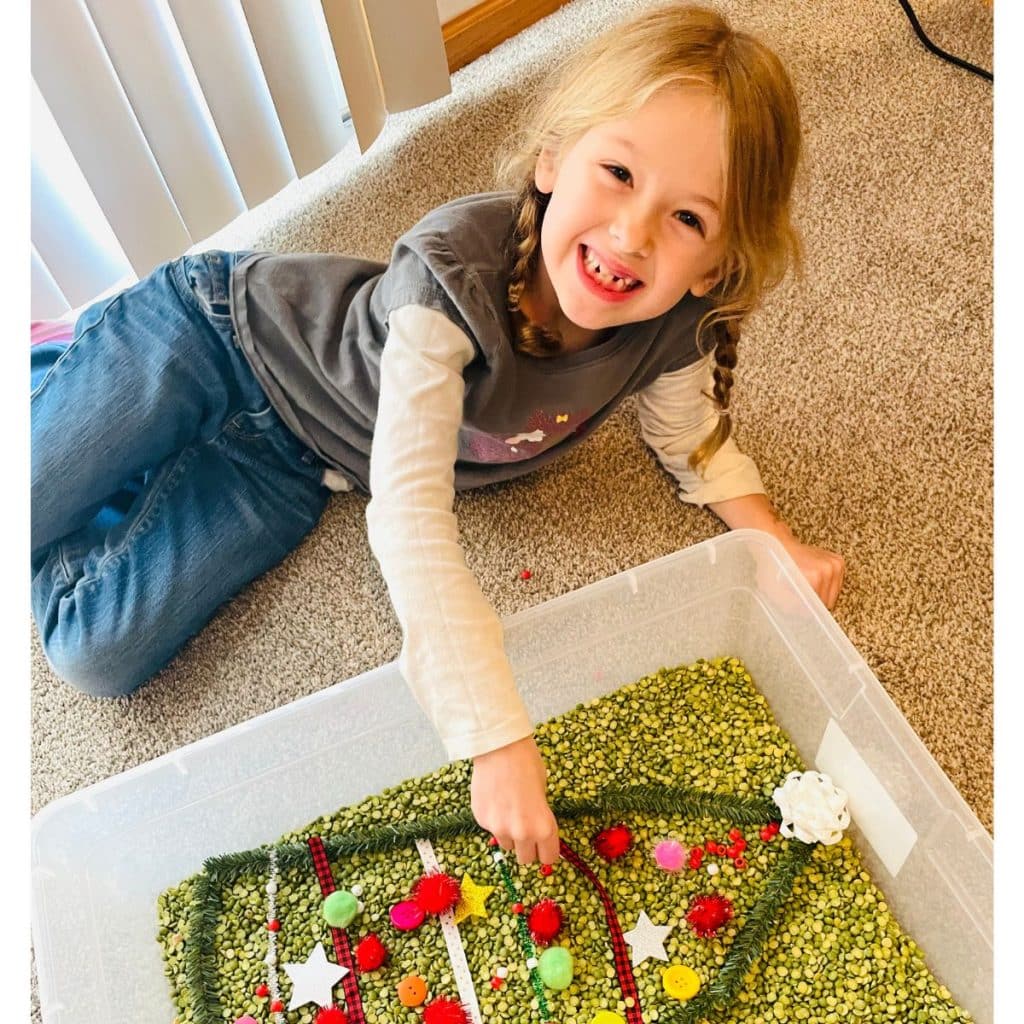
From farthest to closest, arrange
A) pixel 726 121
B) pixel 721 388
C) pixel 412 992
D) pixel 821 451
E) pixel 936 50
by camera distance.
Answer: pixel 936 50 → pixel 821 451 → pixel 721 388 → pixel 412 992 → pixel 726 121

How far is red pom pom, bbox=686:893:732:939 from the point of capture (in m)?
0.86

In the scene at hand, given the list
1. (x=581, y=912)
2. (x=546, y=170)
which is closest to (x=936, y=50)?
(x=546, y=170)

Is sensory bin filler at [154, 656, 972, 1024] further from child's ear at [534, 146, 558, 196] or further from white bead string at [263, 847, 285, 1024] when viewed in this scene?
child's ear at [534, 146, 558, 196]

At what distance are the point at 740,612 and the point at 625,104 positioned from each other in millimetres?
498

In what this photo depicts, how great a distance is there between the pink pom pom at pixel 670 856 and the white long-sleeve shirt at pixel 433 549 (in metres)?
0.24

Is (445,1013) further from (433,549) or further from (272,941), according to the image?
(433,549)

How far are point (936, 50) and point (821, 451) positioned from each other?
0.72 metres

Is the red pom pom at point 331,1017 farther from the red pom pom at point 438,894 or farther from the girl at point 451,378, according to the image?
the girl at point 451,378

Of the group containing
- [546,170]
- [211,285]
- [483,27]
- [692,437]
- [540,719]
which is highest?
[546,170]

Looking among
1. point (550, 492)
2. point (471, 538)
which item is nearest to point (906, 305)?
point (550, 492)

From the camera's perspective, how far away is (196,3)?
1.10 meters

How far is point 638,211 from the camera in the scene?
0.76 m

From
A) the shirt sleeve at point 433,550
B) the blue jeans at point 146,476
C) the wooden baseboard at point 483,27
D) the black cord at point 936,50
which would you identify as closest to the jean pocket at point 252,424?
the blue jeans at point 146,476
